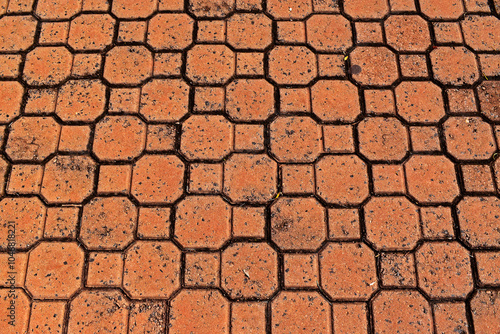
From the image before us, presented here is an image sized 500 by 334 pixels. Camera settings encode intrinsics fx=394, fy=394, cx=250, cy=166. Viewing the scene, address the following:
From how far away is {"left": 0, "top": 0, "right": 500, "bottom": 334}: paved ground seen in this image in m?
2.19

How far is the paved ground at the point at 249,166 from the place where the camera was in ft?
7.18

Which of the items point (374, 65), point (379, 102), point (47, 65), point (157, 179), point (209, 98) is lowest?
point (157, 179)

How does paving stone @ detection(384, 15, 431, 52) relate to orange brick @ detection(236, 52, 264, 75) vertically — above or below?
above

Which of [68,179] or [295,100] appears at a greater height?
[295,100]

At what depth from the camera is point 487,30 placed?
2.78 metres

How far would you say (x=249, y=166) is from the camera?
2.43 m

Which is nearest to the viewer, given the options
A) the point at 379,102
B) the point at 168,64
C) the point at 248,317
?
the point at 248,317

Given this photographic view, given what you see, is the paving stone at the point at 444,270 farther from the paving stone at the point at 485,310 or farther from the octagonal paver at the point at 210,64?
the octagonal paver at the point at 210,64

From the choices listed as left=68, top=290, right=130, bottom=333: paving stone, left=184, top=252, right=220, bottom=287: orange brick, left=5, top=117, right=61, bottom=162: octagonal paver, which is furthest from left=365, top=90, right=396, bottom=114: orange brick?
left=5, top=117, right=61, bottom=162: octagonal paver

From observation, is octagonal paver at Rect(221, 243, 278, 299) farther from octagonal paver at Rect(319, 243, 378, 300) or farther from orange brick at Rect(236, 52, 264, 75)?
orange brick at Rect(236, 52, 264, 75)

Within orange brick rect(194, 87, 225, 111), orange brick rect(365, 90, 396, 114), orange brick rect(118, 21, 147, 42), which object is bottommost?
orange brick rect(194, 87, 225, 111)

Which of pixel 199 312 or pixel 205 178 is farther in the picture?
pixel 205 178

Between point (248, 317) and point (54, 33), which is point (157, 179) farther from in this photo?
point (54, 33)

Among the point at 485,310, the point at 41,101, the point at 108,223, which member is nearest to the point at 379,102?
the point at 485,310
